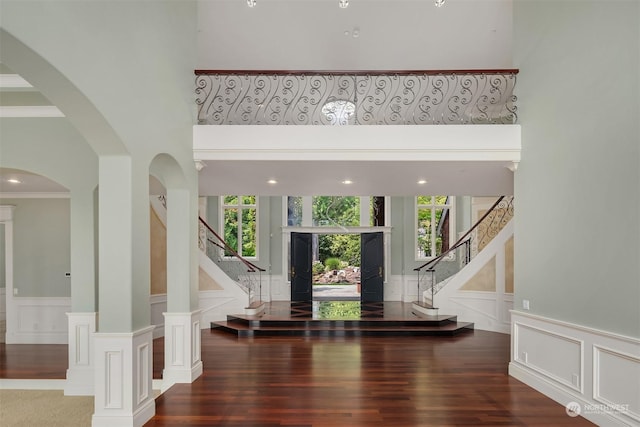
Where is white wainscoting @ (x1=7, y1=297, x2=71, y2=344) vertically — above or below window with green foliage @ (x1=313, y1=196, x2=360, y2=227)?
below

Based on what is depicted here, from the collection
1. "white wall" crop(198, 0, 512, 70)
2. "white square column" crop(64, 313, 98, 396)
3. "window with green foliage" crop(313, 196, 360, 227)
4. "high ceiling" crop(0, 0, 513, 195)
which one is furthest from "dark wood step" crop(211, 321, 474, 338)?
"window with green foliage" crop(313, 196, 360, 227)

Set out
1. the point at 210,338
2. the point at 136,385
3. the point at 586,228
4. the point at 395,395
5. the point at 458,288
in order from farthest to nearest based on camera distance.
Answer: the point at 458,288 → the point at 210,338 → the point at 395,395 → the point at 586,228 → the point at 136,385

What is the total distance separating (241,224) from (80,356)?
814cm

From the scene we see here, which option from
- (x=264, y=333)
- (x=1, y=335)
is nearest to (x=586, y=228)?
(x=264, y=333)

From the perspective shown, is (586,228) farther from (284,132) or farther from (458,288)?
(458,288)

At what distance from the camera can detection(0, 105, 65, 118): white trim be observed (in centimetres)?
486

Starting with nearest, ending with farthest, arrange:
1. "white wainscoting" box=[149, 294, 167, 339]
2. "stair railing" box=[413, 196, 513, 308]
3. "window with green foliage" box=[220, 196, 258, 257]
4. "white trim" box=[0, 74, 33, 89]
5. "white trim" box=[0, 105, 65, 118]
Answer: "white trim" box=[0, 74, 33, 89] < "white trim" box=[0, 105, 65, 118] < "white wainscoting" box=[149, 294, 167, 339] < "stair railing" box=[413, 196, 513, 308] < "window with green foliage" box=[220, 196, 258, 257]

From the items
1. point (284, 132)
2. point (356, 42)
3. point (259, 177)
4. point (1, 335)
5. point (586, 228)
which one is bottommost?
point (1, 335)

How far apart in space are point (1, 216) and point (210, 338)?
16.6ft

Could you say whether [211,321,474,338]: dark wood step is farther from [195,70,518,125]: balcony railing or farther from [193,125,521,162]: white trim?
[195,70,518,125]: balcony railing

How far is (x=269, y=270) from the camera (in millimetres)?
12539

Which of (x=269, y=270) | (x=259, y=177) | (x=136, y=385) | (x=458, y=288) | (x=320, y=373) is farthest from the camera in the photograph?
(x=269, y=270)

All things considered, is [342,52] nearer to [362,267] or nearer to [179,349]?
[179,349]

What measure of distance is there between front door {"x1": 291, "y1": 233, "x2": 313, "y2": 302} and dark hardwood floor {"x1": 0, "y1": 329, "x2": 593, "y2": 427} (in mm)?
5017
